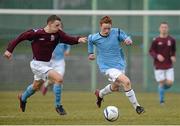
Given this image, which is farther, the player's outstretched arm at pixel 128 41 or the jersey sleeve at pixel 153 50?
the jersey sleeve at pixel 153 50

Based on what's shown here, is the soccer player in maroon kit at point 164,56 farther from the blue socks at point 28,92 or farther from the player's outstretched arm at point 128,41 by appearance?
the player's outstretched arm at point 128,41

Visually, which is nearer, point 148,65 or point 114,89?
point 114,89

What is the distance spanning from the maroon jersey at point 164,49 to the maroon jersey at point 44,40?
5.92m

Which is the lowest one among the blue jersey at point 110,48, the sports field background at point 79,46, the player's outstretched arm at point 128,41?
the sports field background at point 79,46

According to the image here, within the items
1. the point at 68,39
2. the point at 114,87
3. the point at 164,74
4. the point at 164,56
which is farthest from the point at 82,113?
the point at 164,56

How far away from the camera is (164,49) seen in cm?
2095

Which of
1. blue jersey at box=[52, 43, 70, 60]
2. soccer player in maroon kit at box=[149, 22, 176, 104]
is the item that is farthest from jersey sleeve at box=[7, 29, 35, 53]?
soccer player in maroon kit at box=[149, 22, 176, 104]

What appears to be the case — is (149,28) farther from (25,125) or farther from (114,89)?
(25,125)

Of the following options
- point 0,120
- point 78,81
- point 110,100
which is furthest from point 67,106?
point 78,81

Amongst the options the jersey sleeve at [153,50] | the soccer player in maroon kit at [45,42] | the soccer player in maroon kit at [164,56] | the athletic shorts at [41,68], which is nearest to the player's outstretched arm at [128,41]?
the soccer player in maroon kit at [45,42]

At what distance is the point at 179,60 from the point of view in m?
26.5

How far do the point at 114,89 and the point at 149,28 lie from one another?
37.9 feet

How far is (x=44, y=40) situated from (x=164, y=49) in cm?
648

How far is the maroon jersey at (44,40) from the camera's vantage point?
15.0m
